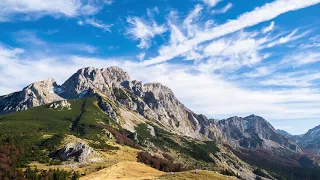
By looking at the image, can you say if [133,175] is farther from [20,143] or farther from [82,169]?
[20,143]

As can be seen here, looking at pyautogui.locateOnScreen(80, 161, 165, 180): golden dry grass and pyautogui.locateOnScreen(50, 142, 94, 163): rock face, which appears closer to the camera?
pyautogui.locateOnScreen(80, 161, 165, 180): golden dry grass

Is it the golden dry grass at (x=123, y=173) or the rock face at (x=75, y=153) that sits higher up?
the rock face at (x=75, y=153)

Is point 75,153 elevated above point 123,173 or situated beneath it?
elevated above

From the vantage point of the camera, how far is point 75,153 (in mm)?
183000

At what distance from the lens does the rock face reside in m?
180

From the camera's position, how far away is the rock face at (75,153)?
180 m

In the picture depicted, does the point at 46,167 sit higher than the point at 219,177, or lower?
lower

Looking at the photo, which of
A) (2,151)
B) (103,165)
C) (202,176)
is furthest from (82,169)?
(202,176)

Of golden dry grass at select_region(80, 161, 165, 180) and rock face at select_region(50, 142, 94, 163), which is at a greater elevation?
rock face at select_region(50, 142, 94, 163)

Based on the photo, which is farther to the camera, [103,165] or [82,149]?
[82,149]

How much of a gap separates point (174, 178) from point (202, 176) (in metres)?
12.6

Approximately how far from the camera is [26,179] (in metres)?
133

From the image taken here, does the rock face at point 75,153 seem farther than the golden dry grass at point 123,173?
Yes

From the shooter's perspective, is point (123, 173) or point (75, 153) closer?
point (123, 173)
